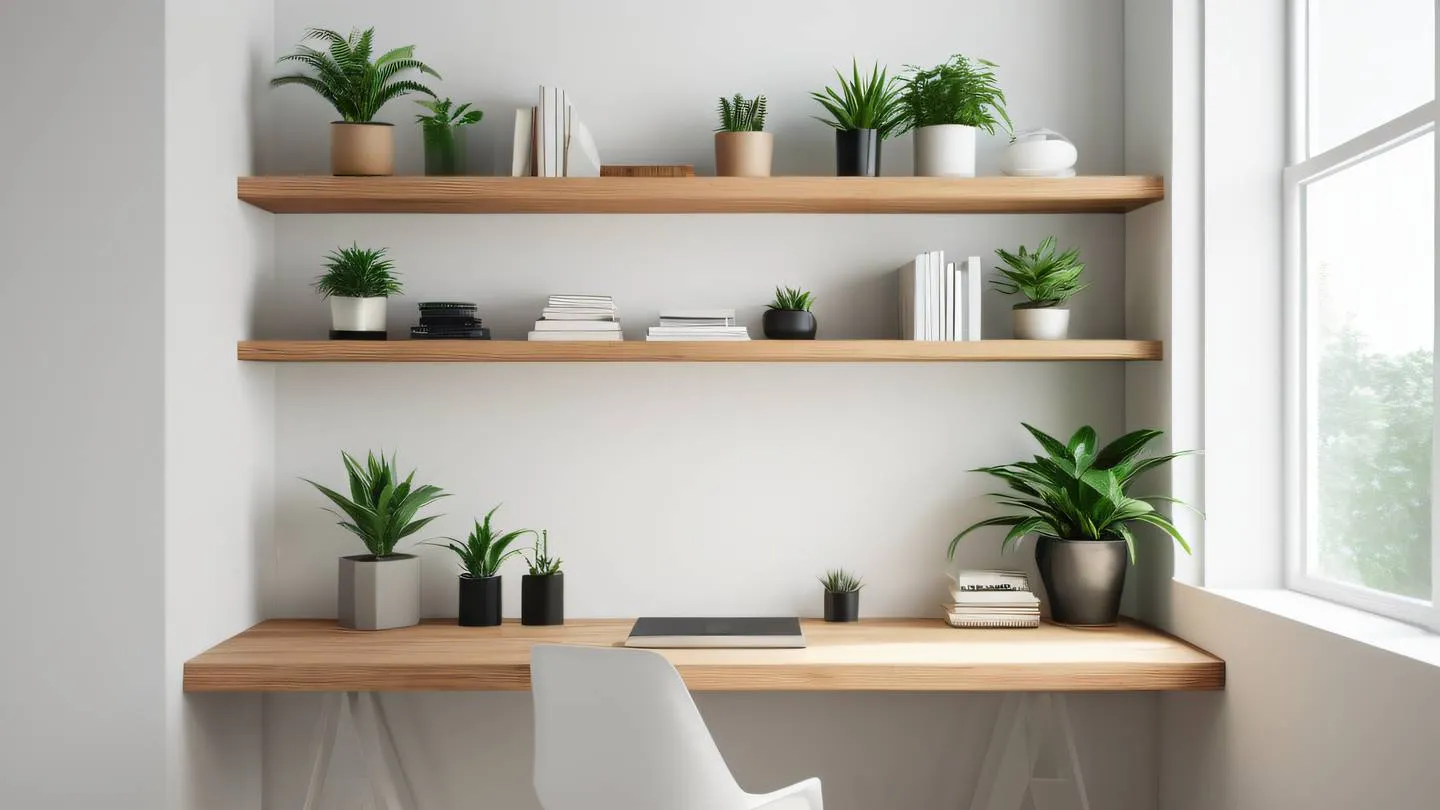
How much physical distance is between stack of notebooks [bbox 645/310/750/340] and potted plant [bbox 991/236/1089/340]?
2.25ft

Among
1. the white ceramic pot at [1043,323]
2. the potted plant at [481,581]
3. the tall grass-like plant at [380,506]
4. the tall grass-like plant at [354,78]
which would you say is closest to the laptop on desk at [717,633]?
the potted plant at [481,581]

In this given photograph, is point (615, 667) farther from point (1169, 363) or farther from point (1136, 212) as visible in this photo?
point (1136, 212)

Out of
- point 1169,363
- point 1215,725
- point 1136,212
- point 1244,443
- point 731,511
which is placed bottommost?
point 1215,725

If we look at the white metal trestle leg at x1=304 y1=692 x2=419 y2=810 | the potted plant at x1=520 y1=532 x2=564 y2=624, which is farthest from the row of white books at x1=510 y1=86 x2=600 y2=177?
the white metal trestle leg at x1=304 y1=692 x2=419 y2=810

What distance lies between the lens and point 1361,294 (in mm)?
2141

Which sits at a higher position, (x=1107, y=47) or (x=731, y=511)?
(x=1107, y=47)

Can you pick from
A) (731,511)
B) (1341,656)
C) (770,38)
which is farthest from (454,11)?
(1341,656)

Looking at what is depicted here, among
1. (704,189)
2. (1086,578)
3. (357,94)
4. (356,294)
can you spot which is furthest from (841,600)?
(357,94)

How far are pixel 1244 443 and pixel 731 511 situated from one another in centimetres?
125

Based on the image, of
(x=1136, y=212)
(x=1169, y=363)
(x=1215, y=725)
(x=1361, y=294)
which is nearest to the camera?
(x=1361, y=294)

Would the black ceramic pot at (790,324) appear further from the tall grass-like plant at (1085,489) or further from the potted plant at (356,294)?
the potted plant at (356,294)

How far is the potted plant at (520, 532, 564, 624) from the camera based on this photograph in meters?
2.65

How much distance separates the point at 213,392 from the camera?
2.45 m

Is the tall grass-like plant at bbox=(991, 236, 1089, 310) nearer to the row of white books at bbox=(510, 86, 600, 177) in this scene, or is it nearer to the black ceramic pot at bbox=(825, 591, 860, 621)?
the black ceramic pot at bbox=(825, 591, 860, 621)
